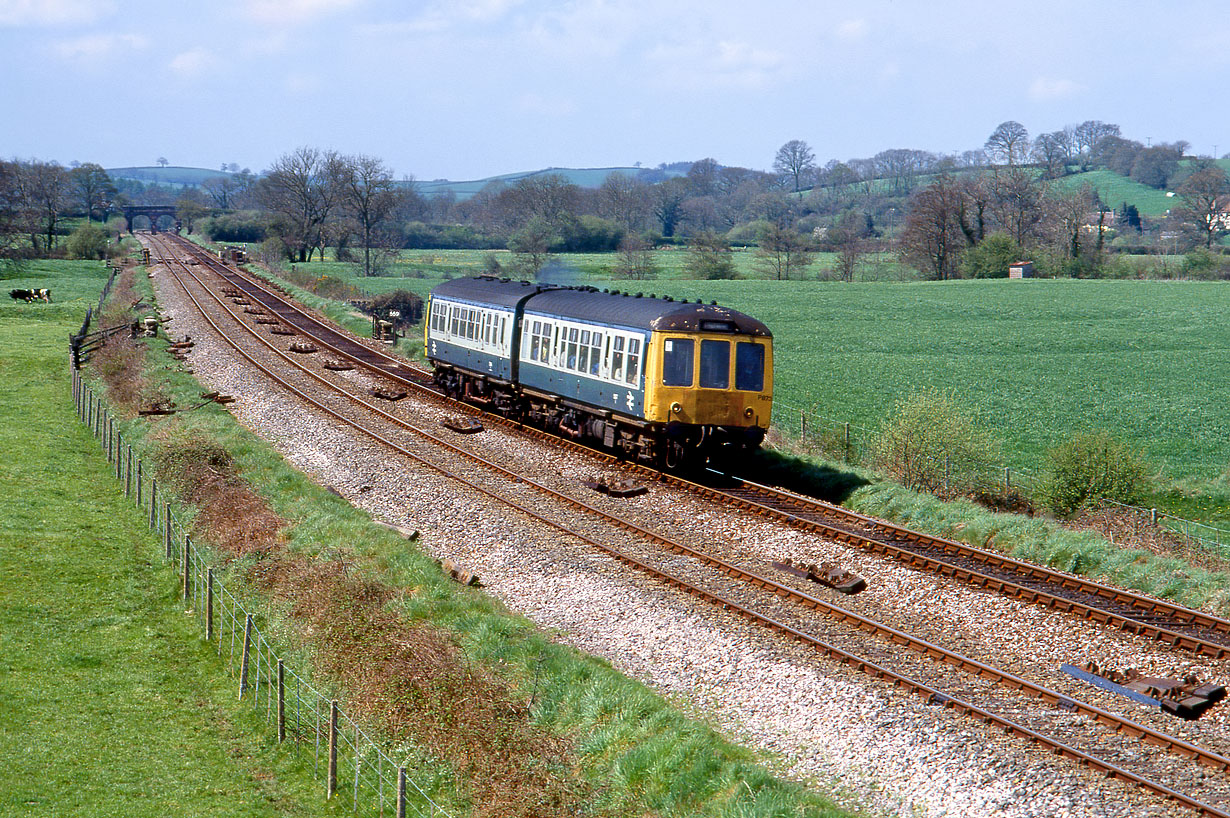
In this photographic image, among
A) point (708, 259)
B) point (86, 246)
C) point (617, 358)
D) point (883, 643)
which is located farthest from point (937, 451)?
point (86, 246)

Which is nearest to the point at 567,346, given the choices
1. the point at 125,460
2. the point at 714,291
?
the point at 125,460

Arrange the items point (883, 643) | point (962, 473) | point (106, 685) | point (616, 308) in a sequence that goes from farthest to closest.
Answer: point (616, 308), point (962, 473), point (106, 685), point (883, 643)

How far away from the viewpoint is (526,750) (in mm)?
10781

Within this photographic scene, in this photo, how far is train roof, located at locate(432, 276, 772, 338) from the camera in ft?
70.8

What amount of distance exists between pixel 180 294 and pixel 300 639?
54.2 meters

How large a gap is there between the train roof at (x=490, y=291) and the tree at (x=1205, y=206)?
305 feet

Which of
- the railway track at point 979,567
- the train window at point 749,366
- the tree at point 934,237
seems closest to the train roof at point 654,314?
the train window at point 749,366

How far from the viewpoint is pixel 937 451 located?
23281 mm

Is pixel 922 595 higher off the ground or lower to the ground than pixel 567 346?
lower

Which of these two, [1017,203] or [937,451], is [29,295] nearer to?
[937,451]

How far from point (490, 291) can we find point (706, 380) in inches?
398

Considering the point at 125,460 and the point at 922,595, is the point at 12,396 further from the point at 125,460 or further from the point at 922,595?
the point at 922,595

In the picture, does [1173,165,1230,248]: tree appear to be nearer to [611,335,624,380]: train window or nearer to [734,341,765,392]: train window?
[734,341,765,392]: train window

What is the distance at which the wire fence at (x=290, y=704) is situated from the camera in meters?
10.8
